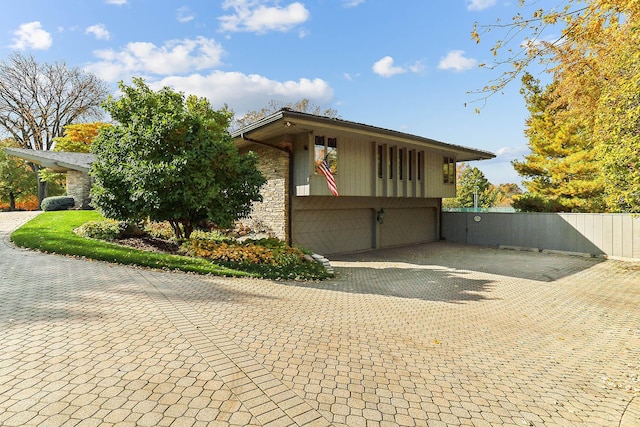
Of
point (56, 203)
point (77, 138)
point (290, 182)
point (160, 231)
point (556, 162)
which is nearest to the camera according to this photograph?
point (290, 182)

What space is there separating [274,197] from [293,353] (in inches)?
348

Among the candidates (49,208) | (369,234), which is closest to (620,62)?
(369,234)

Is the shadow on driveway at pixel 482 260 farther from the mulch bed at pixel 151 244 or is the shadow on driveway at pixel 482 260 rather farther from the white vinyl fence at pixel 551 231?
the mulch bed at pixel 151 244

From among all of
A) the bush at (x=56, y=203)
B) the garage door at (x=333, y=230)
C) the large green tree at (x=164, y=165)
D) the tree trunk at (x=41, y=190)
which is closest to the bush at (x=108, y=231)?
the large green tree at (x=164, y=165)

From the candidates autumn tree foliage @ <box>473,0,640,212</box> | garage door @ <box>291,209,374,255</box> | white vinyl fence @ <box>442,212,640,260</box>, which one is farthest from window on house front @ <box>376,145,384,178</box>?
white vinyl fence @ <box>442,212,640,260</box>

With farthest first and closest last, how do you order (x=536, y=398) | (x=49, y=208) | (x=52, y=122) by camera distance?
(x=52, y=122) < (x=49, y=208) < (x=536, y=398)

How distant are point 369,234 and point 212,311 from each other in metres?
10.8

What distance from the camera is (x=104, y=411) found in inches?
98.0

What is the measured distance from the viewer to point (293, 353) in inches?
149

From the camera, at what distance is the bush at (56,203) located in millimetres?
17453

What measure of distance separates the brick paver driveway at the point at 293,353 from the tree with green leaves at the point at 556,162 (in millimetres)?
14133

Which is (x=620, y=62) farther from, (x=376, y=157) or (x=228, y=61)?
(x=228, y=61)

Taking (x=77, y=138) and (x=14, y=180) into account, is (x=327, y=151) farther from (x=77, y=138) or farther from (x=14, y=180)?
(x=77, y=138)

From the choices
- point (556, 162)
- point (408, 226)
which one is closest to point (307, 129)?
point (408, 226)
